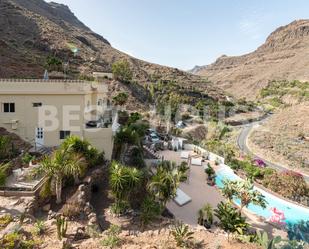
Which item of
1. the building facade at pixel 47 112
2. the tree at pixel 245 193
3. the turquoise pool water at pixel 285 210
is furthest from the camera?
the building facade at pixel 47 112

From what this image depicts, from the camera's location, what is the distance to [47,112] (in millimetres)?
18891

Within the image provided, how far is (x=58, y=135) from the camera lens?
63.1 feet

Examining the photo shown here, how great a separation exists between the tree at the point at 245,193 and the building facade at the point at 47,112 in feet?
31.1

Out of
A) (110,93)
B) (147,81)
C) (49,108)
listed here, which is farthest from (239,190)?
(147,81)

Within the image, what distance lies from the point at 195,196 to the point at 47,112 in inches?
551

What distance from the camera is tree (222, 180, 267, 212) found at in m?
15.0

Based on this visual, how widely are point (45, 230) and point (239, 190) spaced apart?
11.9 metres

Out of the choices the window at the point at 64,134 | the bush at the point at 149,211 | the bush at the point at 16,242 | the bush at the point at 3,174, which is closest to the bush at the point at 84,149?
the window at the point at 64,134

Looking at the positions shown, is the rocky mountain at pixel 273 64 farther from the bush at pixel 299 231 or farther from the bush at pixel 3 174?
the bush at pixel 3 174

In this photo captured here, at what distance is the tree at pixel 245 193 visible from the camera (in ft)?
49.3

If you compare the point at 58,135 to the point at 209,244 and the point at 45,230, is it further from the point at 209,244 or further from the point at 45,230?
the point at 209,244

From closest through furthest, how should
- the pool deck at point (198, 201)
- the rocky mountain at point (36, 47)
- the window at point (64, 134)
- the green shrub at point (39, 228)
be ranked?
the green shrub at point (39, 228) < the pool deck at point (198, 201) < the window at point (64, 134) < the rocky mountain at point (36, 47)

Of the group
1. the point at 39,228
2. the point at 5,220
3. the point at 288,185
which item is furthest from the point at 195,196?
the point at 5,220

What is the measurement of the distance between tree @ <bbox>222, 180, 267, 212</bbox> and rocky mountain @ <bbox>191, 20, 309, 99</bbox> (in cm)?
→ 11002
